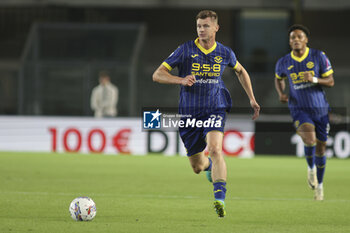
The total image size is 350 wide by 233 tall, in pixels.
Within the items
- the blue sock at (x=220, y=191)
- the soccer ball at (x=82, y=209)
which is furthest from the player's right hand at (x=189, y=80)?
the soccer ball at (x=82, y=209)

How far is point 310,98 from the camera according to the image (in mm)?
10359

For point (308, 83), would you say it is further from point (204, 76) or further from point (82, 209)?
point (82, 209)

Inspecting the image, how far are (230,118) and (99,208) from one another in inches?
424

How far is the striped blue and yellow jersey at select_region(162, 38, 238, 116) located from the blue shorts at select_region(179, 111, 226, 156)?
0.08 m

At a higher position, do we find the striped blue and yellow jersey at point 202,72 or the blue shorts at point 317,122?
the striped blue and yellow jersey at point 202,72

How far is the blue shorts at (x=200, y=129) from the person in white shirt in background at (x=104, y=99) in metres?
12.1

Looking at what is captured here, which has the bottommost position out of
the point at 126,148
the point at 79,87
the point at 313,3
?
the point at 126,148

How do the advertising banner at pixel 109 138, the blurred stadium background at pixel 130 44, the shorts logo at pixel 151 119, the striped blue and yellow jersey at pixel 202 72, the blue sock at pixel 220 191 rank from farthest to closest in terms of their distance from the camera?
the blurred stadium background at pixel 130 44
the advertising banner at pixel 109 138
the shorts logo at pixel 151 119
the striped blue and yellow jersey at pixel 202 72
the blue sock at pixel 220 191

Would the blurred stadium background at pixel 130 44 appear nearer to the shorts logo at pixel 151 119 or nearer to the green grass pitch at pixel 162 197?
the green grass pitch at pixel 162 197

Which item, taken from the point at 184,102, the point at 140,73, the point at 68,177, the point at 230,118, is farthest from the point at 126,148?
the point at 184,102

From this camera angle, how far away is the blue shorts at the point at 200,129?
8.16 m

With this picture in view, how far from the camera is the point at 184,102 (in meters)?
8.37

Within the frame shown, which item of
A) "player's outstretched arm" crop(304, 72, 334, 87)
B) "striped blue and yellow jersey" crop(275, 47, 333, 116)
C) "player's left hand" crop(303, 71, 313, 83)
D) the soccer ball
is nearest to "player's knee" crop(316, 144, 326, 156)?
"striped blue and yellow jersey" crop(275, 47, 333, 116)

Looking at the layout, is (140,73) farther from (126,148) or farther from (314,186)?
(314,186)
